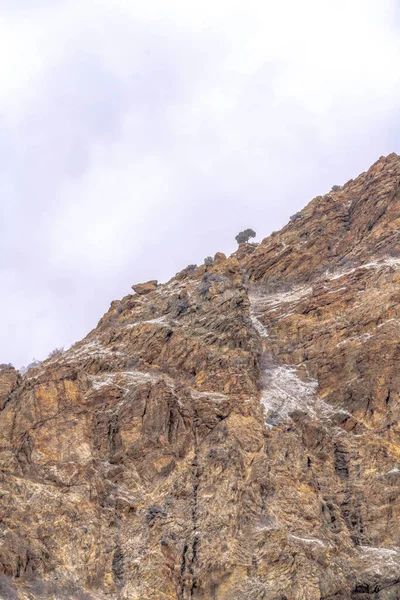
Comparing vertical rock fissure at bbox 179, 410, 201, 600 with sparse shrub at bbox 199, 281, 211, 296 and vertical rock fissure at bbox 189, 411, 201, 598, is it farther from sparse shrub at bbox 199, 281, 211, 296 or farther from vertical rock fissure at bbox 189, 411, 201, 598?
sparse shrub at bbox 199, 281, 211, 296

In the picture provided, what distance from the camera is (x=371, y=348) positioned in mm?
43250

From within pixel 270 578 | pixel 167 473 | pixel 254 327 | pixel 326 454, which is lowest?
pixel 270 578

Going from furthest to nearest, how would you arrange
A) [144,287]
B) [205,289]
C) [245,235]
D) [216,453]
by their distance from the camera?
[245,235]
[144,287]
[205,289]
[216,453]

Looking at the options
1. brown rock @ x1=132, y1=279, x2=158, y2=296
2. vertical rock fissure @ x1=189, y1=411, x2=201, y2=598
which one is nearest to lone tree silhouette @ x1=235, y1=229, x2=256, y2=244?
brown rock @ x1=132, y1=279, x2=158, y2=296

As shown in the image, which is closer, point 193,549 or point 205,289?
point 193,549

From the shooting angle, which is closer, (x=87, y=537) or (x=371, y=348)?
(x=87, y=537)

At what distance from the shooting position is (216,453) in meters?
37.1

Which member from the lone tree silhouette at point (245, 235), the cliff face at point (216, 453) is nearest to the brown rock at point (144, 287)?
the cliff face at point (216, 453)

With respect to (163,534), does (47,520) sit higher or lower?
higher

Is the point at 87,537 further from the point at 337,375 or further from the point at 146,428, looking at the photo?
the point at 337,375

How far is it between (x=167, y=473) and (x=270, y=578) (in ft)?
24.6

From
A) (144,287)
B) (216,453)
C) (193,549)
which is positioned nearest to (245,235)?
(144,287)

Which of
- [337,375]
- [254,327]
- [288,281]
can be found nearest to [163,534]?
[337,375]

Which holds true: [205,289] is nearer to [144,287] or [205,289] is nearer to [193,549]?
[144,287]
